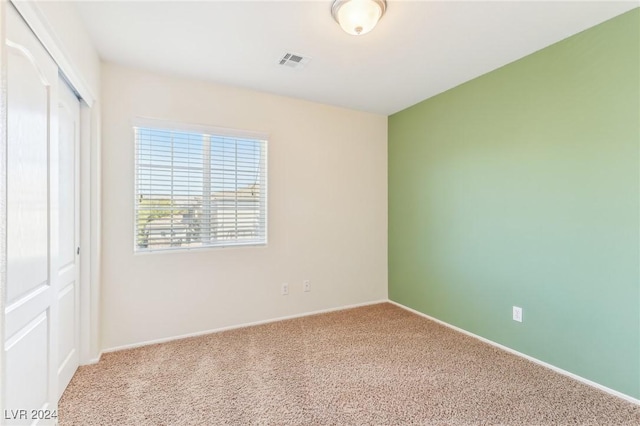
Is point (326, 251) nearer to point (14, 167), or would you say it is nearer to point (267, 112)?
point (267, 112)

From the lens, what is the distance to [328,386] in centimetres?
206

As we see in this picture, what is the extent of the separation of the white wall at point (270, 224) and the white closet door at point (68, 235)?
13.3 inches

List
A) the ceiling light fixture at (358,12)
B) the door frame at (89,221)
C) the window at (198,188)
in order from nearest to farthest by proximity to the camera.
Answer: the ceiling light fixture at (358,12)
the door frame at (89,221)
the window at (198,188)

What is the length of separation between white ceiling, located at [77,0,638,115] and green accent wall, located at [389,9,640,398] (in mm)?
254

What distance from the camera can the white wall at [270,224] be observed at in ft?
8.46

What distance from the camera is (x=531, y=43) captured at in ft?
7.38

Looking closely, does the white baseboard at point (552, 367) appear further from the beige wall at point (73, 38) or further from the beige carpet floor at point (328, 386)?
the beige wall at point (73, 38)

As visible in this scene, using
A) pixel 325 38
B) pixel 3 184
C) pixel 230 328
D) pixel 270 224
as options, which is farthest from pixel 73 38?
A: pixel 230 328

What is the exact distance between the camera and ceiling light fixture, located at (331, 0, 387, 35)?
173cm

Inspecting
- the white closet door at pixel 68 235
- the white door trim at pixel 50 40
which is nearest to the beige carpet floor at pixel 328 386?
the white closet door at pixel 68 235

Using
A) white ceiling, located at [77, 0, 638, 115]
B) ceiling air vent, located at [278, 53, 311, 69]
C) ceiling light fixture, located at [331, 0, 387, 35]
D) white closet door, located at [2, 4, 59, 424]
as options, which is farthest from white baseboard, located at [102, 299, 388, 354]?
ceiling light fixture, located at [331, 0, 387, 35]

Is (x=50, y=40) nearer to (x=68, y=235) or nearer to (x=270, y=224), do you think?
(x=68, y=235)

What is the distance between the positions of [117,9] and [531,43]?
292 centimetres

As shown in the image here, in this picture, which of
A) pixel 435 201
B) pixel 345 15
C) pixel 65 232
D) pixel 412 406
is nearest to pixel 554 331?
pixel 412 406
